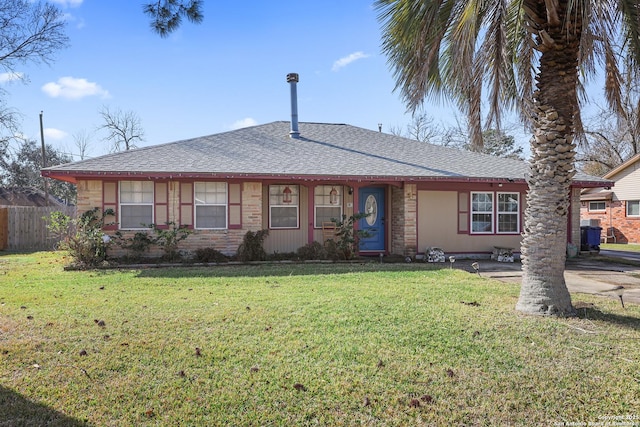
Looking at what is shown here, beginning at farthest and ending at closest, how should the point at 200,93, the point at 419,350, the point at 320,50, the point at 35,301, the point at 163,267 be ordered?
the point at 200,93 < the point at 320,50 < the point at 163,267 < the point at 35,301 < the point at 419,350

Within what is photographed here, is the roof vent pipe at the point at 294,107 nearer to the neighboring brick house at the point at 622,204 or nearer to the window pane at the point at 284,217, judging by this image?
the window pane at the point at 284,217

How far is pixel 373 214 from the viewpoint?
13945 millimetres

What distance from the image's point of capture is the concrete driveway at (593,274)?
7980 mm

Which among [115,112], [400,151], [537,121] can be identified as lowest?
[537,121]

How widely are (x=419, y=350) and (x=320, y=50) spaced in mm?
12114

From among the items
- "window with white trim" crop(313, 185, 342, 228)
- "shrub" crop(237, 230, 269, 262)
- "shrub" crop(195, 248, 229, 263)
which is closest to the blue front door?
"window with white trim" crop(313, 185, 342, 228)

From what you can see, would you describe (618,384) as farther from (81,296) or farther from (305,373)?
(81,296)

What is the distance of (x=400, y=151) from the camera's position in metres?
15.3

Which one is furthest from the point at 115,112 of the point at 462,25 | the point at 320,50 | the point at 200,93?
the point at 462,25

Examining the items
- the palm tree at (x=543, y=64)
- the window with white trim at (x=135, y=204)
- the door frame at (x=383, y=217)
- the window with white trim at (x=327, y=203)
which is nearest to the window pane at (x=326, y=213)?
the window with white trim at (x=327, y=203)

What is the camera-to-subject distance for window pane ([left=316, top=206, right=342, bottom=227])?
13.3 meters

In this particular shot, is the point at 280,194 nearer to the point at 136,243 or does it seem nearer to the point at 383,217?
the point at 383,217

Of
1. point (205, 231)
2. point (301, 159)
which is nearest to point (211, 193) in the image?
point (205, 231)

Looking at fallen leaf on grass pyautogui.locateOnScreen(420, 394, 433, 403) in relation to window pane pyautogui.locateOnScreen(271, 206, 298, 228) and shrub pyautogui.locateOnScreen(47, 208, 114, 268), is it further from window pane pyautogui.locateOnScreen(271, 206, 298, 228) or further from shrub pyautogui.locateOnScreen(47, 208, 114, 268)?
window pane pyautogui.locateOnScreen(271, 206, 298, 228)
